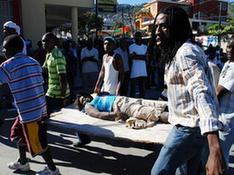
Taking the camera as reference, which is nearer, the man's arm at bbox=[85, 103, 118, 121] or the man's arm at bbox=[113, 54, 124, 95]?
the man's arm at bbox=[85, 103, 118, 121]

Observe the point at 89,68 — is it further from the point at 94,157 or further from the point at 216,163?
the point at 216,163

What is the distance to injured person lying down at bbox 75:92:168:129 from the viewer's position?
538 centimetres

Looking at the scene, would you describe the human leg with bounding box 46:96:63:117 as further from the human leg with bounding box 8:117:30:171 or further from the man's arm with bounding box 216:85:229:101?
the man's arm with bounding box 216:85:229:101

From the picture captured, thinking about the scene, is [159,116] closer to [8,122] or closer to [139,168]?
[139,168]

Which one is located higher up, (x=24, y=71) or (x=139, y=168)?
(x=24, y=71)

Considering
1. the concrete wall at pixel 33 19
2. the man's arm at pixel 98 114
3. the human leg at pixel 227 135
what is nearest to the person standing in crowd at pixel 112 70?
the man's arm at pixel 98 114

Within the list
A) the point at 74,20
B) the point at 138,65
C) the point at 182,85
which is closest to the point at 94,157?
the point at 182,85

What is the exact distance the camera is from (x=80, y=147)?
6227mm

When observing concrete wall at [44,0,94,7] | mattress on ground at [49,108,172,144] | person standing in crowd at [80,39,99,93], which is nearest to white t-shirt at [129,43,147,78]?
person standing in crowd at [80,39,99,93]

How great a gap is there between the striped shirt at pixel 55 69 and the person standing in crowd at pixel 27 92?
1.03 m

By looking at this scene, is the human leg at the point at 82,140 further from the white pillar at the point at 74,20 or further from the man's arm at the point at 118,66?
the white pillar at the point at 74,20

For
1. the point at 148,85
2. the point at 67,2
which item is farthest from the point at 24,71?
the point at 67,2

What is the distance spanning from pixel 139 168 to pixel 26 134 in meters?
1.47

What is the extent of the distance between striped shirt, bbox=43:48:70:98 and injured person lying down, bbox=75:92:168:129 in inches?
20.3
